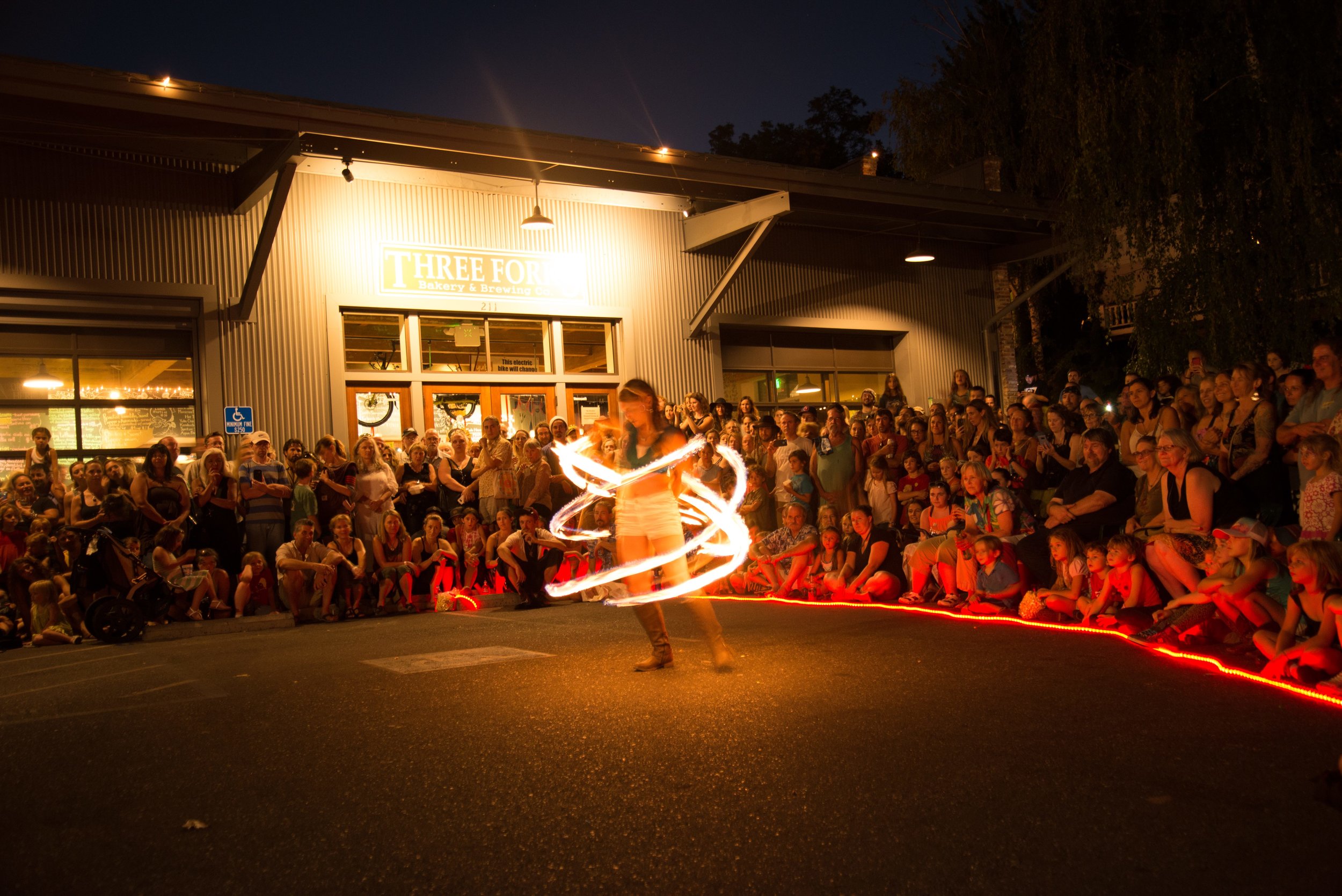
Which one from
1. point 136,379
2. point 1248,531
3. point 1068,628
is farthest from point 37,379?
point 1248,531

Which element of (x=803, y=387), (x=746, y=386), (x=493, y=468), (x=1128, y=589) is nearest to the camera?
(x=1128, y=589)

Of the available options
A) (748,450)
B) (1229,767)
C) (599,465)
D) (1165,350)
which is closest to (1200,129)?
(1165,350)

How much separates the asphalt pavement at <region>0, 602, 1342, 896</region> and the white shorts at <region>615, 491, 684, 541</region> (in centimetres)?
93

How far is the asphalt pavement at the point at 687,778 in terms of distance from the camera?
3.39m

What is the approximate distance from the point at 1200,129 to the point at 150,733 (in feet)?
42.3

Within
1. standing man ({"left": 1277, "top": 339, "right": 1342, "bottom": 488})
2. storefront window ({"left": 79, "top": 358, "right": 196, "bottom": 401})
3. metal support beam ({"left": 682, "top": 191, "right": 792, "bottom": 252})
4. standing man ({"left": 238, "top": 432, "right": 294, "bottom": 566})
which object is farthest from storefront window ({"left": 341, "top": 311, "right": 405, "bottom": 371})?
standing man ({"left": 1277, "top": 339, "right": 1342, "bottom": 488})

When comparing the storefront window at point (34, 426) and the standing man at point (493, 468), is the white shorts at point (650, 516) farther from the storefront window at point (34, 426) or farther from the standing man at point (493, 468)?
the storefront window at point (34, 426)

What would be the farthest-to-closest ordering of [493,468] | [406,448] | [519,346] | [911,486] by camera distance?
1. [519,346]
2. [406,448]
3. [493,468]
4. [911,486]

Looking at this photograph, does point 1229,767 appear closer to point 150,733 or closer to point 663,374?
point 150,733

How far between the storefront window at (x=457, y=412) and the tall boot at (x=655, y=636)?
425 inches

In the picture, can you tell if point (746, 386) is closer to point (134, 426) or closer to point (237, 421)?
point (237, 421)

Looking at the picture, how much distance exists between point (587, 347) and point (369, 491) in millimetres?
6533

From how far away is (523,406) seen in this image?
60.0 ft

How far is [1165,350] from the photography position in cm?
1352
